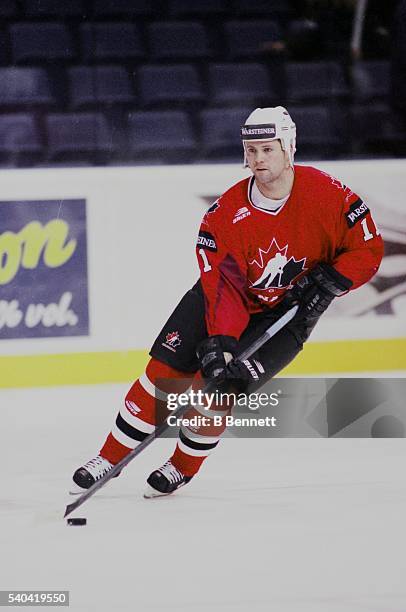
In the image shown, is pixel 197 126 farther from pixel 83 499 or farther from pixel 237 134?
pixel 83 499

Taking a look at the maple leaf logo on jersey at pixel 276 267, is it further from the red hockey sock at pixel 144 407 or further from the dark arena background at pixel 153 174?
the dark arena background at pixel 153 174

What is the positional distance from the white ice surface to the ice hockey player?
0.17 metres

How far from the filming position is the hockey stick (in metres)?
2.48

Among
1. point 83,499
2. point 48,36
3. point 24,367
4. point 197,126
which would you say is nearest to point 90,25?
point 48,36

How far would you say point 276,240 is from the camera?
254cm

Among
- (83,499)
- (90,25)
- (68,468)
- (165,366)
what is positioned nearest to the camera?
(83,499)

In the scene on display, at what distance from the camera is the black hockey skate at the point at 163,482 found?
104 inches

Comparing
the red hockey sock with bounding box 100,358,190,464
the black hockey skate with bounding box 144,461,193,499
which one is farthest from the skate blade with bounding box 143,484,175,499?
the red hockey sock with bounding box 100,358,190,464

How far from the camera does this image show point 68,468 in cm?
288

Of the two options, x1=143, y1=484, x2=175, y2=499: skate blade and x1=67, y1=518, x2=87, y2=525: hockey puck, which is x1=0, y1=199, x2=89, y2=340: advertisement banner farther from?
x1=67, y1=518, x2=87, y2=525: hockey puck

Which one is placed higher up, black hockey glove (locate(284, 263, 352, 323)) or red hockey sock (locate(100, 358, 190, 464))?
black hockey glove (locate(284, 263, 352, 323))

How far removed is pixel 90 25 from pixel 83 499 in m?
1.72

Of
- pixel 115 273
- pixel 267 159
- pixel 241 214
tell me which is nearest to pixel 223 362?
pixel 241 214


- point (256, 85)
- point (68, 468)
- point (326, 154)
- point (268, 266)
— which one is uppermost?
point (256, 85)
